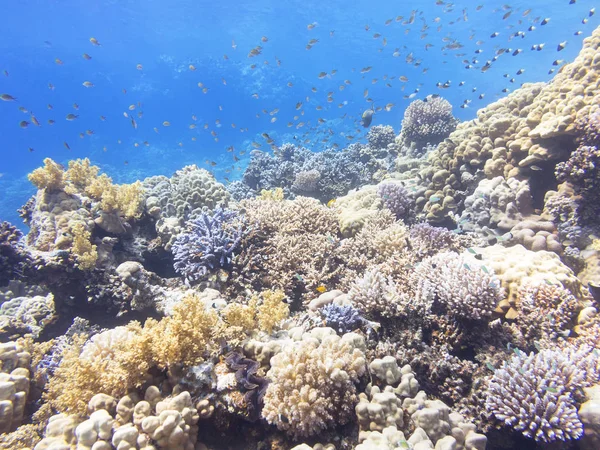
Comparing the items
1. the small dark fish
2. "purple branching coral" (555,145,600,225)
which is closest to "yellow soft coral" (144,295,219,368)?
"purple branching coral" (555,145,600,225)

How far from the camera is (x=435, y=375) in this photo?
153 inches

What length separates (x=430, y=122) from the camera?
46.2 feet

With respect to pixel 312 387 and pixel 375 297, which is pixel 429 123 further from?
pixel 312 387

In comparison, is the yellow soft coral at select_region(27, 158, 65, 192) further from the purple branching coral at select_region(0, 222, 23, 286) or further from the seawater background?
the seawater background

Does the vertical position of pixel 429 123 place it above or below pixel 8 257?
above

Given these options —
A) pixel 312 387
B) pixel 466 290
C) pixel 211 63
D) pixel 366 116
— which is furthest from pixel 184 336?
pixel 211 63

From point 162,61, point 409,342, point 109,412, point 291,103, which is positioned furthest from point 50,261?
point 162,61

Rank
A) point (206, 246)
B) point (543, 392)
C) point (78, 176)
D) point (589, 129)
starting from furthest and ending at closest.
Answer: point (78, 176), point (589, 129), point (206, 246), point (543, 392)

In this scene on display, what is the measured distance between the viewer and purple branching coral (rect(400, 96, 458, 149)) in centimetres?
1382

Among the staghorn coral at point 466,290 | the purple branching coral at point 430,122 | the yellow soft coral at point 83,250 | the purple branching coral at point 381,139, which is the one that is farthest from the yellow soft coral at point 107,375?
the purple branching coral at point 381,139

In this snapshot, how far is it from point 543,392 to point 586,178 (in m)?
5.72

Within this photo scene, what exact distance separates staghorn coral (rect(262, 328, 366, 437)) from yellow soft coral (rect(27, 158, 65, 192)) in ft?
24.5

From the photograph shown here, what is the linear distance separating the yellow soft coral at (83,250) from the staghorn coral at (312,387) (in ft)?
16.4

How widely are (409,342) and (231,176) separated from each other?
38.2 m
